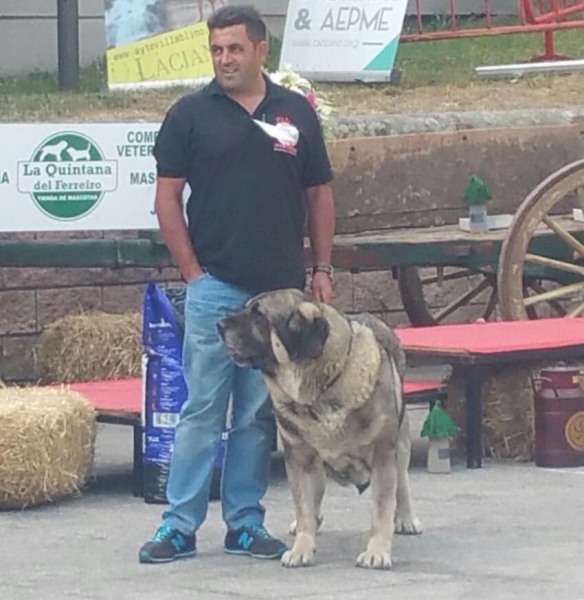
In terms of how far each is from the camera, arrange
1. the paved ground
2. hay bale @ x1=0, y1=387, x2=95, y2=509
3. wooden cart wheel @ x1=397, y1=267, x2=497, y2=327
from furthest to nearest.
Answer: wooden cart wheel @ x1=397, y1=267, x2=497, y2=327, hay bale @ x1=0, y1=387, x2=95, y2=509, the paved ground

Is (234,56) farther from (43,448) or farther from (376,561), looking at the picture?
(43,448)

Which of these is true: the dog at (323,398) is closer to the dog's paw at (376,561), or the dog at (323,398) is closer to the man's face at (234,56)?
the dog's paw at (376,561)

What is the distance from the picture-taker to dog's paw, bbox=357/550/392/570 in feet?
24.0

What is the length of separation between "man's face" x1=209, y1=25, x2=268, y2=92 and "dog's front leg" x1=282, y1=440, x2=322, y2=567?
1326 millimetres

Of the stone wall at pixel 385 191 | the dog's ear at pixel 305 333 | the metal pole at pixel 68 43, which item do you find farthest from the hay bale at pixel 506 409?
the metal pole at pixel 68 43

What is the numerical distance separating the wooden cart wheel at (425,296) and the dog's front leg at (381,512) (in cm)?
436

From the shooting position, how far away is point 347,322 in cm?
740

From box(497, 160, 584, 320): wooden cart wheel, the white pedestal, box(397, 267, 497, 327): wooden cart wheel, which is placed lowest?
the white pedestal

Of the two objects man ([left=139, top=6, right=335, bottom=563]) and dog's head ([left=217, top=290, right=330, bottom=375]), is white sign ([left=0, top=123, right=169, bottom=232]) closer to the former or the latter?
man ([left=139, top=6, right=335, bottom=563])

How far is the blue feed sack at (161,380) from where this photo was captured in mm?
8227

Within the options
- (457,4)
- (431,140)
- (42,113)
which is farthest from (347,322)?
(457,4)

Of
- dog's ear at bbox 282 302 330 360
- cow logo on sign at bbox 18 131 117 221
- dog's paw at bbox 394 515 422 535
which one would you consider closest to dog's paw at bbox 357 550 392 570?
dog's paw at bbox 394 515 422 535

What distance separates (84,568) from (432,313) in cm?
526

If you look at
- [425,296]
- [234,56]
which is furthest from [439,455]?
[425,296]
